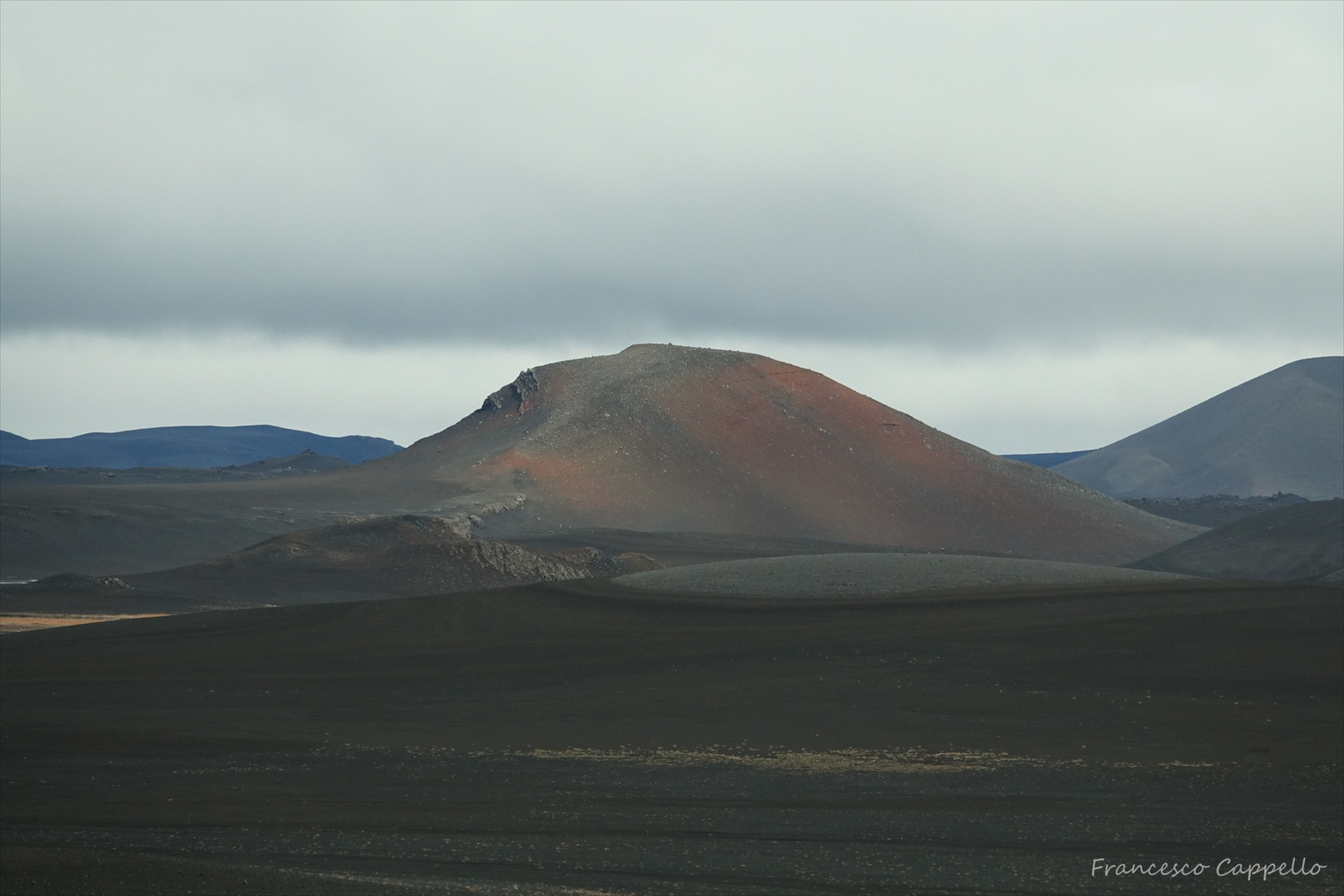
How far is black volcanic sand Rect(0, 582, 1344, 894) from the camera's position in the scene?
46.2ft

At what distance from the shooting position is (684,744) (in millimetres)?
21828

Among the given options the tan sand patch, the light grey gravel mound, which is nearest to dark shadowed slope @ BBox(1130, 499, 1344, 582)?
the light grey gravel mound

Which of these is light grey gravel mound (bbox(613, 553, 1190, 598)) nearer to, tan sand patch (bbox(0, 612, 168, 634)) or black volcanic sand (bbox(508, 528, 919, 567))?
tan sand patch (bbox(0, 612, 168, 634))

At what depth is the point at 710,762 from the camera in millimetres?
20328

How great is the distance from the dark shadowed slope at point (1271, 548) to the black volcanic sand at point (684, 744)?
33719 mm

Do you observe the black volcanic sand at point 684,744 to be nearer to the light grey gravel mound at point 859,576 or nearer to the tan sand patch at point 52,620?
the light grey gravel mound at point 859,576

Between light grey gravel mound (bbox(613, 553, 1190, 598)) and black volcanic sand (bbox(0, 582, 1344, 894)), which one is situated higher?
light grey gravel mound (bbox(613, 553, 1190, 598))

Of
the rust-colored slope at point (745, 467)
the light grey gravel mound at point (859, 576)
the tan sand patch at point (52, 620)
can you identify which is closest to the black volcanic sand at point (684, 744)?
the light grey gravel mound at point (859, 576)

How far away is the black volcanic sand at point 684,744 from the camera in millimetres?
14094

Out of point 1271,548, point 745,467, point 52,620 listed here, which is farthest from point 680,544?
point 52,620

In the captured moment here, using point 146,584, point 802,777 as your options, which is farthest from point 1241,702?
point 146,584

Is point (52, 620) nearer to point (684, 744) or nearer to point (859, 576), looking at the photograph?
point (859, 576)

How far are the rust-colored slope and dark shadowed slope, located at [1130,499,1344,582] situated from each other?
61.7ft

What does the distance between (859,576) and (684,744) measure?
1853cm
